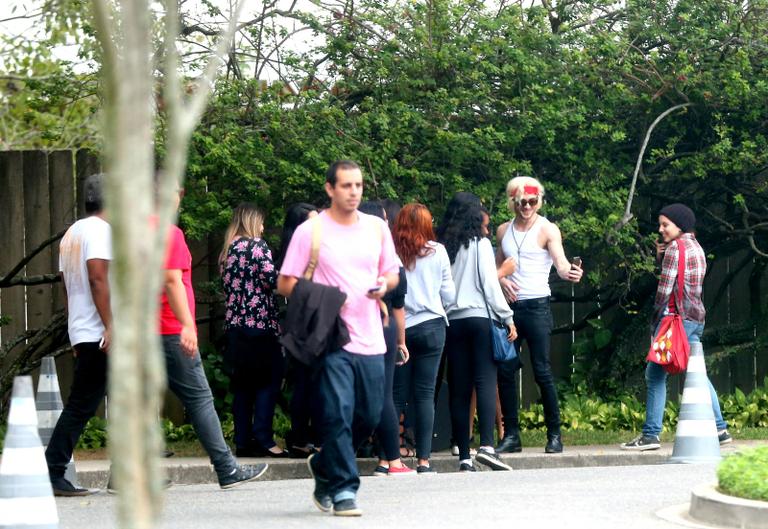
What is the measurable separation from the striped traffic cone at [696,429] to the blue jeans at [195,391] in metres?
3.25

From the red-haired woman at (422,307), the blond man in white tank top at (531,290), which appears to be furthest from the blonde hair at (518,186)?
the red-haired woman at (422,307)

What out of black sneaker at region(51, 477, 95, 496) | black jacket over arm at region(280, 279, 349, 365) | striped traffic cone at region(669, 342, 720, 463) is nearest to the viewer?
black jacket over arm at region(280, 279, 349, 365)

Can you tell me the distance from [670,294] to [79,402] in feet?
14.4

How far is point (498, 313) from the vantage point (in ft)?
30.7

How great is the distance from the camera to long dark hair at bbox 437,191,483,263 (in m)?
9.31

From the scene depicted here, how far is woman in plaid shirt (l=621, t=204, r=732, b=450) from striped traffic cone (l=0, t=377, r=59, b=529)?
5056mm

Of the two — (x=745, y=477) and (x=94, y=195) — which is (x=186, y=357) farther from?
(x=745, y=477)

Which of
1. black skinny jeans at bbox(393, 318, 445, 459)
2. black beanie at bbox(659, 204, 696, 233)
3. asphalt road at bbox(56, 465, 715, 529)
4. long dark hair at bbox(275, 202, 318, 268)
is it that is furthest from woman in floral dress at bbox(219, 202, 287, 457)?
black beanie at bbox(659, 204, 696, 233)

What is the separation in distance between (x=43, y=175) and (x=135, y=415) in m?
8.89

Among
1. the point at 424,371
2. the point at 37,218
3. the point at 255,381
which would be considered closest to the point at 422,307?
the point at 424,371

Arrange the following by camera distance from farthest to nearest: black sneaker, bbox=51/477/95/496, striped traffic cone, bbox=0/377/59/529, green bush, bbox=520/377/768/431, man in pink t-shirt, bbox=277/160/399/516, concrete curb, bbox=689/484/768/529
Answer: green bush, bbox=520/377/768/431
black sneaker, bbox=51/477/95/496
man in pink t-shirt, bbox=277/160/399/516
concrete curb, bbox=689/484/768/529
striped traffic cone, bbox=0/377/59/529

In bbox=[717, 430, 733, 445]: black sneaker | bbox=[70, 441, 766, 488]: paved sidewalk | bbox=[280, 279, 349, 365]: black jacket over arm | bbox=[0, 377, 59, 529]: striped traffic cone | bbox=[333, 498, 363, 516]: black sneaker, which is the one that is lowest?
bbox=[70, 441, 766, 488]: paved sidewalk

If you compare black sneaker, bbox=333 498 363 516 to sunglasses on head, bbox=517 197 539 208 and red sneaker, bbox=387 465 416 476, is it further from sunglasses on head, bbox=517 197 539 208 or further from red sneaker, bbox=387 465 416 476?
sunglasses on head, bbox=517 197 539 208

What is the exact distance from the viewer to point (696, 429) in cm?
925
